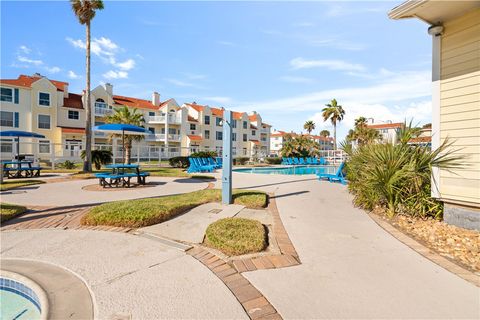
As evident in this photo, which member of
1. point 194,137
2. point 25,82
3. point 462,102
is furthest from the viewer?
point 194,137

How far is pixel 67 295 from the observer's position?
2.44 m

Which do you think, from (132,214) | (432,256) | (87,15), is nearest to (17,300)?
(132,214)

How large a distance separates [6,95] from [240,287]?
126ft

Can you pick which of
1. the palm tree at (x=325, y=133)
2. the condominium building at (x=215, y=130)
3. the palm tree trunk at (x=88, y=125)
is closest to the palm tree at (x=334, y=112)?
the condominium building at (x=215, y=130)

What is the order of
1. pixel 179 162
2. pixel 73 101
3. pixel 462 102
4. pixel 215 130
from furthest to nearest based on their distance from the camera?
pixel 215 130
pixel 73 101
pixel 179 162
pixel 462 102

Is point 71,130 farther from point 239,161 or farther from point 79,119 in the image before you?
point 239,161

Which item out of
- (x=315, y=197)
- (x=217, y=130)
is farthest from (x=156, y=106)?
(x=315, y=197)

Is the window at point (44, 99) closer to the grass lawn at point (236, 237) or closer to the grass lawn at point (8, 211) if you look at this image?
the grass lawn at point (8, 211)

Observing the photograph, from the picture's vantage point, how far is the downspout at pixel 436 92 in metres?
5.29

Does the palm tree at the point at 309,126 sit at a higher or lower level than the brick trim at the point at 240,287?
higher

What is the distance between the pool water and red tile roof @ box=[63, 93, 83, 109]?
120 ft

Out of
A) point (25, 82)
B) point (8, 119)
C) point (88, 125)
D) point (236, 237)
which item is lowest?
point (236, 237)

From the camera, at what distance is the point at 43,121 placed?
99.5 feet

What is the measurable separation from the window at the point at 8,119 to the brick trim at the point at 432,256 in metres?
38.5
